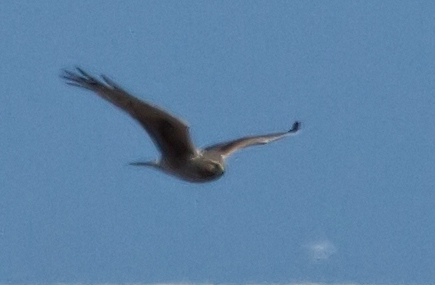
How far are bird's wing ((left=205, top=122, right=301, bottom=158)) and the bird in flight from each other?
0.04 m

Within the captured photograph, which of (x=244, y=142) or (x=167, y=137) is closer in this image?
(x=167, y=137)

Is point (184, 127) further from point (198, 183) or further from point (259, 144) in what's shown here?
point (259, 144)

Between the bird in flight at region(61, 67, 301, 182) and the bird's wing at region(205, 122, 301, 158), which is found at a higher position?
the bird's wing at region(205, 122, 301, 158)

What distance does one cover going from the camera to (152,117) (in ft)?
13.8

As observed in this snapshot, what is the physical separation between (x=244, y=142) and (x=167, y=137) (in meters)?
0.61

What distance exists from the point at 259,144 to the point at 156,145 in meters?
0.64

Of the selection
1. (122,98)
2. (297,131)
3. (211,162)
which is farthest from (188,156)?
(297,131)

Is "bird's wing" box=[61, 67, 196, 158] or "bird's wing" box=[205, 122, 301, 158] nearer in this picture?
"bird's wing" box=[61, 67, 196, 158]

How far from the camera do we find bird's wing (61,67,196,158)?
4.06 meters

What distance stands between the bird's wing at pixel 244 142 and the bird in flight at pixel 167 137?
36 mm

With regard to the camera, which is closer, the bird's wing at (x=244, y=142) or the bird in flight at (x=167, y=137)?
the bird in flight at (x=167, y=137)

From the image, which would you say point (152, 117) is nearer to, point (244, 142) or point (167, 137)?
point (167, 137)

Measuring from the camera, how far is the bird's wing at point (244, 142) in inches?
181

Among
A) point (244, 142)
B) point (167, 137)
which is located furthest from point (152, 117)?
point (244, 142)
